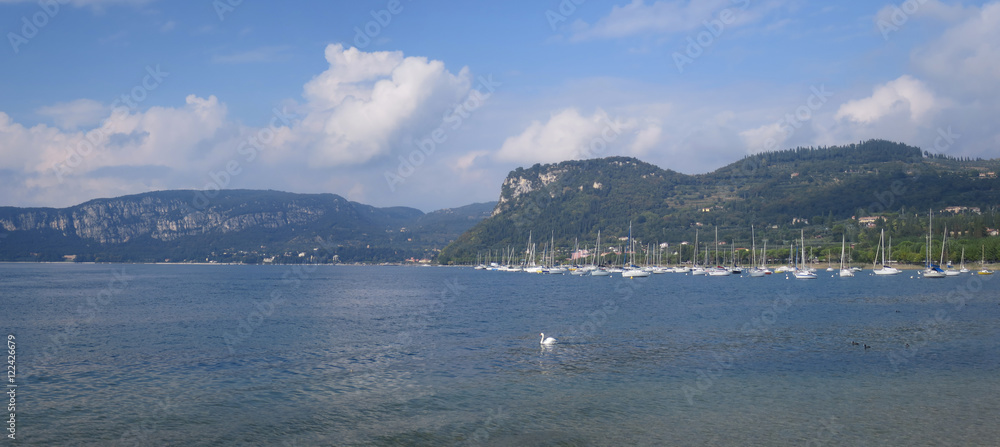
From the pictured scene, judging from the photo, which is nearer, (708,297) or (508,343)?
(508,343)

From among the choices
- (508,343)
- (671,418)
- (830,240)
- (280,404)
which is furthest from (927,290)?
(830,240)

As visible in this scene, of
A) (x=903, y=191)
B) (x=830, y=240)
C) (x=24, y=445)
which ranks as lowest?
(x=24, y=445)

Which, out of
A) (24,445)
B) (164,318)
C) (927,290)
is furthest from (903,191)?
(24,445)

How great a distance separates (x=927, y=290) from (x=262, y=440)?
7317cm

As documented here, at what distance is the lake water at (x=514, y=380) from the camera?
1573cm

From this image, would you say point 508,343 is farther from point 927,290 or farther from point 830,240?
point 830,240

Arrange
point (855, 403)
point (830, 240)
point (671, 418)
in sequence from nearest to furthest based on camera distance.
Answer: point (671, 418) < point (855, 403) < point (830, 240)

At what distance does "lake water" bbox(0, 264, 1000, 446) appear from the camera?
51.6ft

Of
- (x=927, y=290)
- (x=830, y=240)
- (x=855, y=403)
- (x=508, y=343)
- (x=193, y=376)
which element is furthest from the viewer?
(x=830, y=240)

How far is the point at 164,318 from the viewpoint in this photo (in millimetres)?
43656

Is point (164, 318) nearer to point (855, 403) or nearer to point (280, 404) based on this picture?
point (280, 404)

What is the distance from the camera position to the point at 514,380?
21562mm

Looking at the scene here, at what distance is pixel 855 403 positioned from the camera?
59.1 feet

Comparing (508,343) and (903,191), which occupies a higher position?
(903,191)
